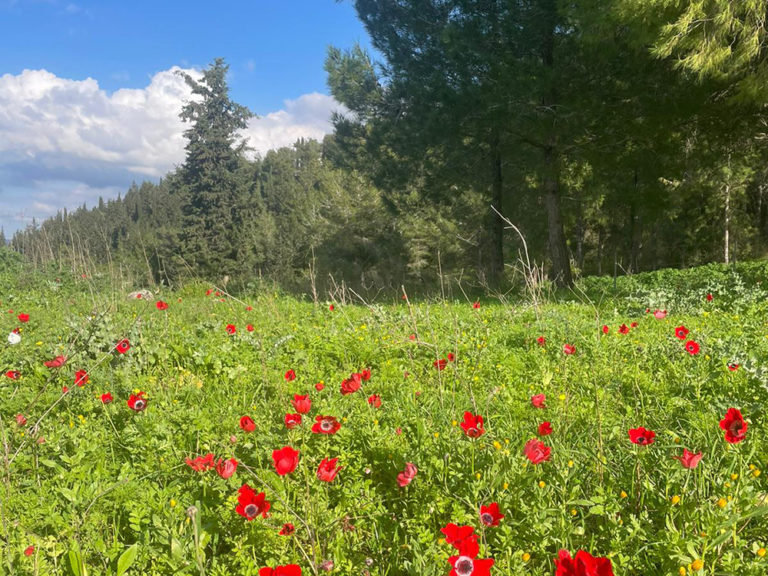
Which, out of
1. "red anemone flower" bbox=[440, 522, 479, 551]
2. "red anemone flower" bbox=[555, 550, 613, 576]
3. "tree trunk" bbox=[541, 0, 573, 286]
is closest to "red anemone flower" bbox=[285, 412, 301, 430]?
"red anemone flower" bbox=[440, 522, 479, 551]

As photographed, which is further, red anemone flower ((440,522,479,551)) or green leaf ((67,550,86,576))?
green leaf ((67,550,86,576))

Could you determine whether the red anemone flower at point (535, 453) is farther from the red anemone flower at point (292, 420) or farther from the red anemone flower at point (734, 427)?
the red anemone flower at point (292, 420)

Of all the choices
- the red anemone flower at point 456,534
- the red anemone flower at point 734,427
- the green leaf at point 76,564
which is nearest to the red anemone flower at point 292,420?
the green leaf at point 76,564

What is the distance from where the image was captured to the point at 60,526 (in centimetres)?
190

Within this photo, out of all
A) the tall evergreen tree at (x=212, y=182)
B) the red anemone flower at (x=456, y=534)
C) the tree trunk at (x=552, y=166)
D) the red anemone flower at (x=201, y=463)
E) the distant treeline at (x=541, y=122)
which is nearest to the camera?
the red anemone flower at (x=456, y=534)

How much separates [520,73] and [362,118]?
756 cm

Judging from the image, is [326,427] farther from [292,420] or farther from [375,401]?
[375,401]

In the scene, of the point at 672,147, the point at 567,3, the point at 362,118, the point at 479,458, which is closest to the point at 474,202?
the point at 362,118

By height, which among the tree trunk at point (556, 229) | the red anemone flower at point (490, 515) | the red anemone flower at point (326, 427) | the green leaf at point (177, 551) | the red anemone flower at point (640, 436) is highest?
the tree trunk at point (556, 229)

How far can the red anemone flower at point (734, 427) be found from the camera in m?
1.62

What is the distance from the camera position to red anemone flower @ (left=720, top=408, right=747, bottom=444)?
1624mm

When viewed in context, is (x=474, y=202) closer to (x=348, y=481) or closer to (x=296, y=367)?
(x=296, y=367)

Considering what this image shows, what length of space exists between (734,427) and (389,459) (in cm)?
130

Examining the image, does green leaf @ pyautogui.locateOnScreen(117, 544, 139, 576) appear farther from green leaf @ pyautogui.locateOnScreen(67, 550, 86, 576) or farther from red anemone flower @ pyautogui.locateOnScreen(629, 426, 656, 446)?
red anemone flower @ pyautogui.locateOnScreen(629, 426, 656, 446)
